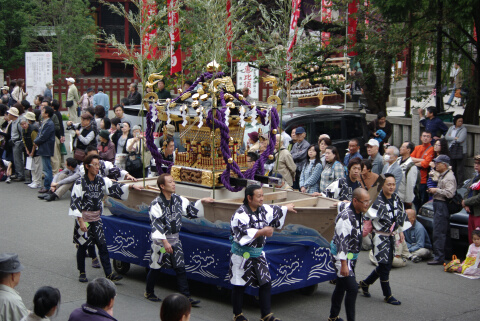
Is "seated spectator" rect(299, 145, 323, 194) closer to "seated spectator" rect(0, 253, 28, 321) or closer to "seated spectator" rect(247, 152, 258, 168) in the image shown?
"seated spectator" rect(247, 152, 258, 168)

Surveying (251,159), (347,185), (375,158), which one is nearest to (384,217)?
(347,185)

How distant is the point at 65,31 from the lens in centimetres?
2531

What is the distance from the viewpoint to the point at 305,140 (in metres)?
11.6

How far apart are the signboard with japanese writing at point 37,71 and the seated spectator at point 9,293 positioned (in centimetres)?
1701

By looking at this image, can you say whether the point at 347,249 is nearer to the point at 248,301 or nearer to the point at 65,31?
the point at 248,301

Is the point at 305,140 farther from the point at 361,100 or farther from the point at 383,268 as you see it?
the point at 361,100

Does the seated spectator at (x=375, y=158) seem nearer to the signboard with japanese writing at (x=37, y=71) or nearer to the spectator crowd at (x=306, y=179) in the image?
the spectator crowd at (x=306, y=179)

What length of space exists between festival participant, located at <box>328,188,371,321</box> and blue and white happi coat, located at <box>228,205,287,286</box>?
71 centimetres

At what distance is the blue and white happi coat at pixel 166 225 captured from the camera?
23.1 feet

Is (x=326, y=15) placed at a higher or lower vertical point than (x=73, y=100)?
higher

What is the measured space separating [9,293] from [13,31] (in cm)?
2441

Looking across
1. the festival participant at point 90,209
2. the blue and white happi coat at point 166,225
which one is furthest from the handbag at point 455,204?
the festival participant at point 90,209

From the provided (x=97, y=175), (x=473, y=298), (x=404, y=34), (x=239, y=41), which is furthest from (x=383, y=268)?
(x=239, y=41)

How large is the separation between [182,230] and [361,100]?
13771 mm
